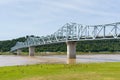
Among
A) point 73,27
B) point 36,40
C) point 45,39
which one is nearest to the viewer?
point 73,27

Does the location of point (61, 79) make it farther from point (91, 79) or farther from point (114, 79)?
point (114, 79)

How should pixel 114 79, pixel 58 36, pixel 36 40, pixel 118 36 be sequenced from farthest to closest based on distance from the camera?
1. pixel 36 40
2. pixel 58 36
3. pixel 118 36
4. pixel 114 79

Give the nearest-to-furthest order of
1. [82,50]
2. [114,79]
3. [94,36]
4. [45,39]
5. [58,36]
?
[114,79], [94,36], [58,36], [45,39], [82,50]

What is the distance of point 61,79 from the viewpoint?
27125mm

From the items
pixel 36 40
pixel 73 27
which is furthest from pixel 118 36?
pixel 36 40

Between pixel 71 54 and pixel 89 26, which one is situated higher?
pixel 89 26

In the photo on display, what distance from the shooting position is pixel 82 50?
19938 cm

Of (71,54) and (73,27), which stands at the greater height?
(73,27)

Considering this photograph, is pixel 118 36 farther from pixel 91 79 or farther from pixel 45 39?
pixel 45 39

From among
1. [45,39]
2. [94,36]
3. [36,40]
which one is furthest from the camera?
[36,40]

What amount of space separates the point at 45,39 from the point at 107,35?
7602 cm

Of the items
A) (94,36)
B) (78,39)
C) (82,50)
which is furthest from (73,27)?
(82,50)

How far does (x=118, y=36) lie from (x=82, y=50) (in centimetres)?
11481

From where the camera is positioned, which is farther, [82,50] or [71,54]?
[82,50]
